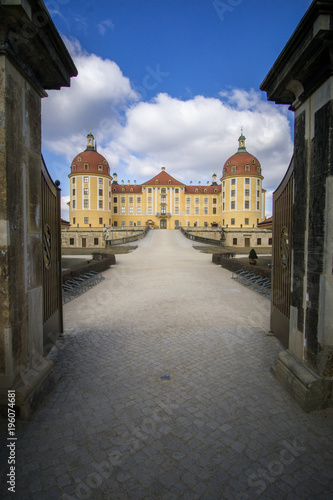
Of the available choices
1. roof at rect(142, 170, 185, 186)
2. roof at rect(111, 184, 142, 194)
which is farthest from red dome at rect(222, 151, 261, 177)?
roof at rect(111, 184, 142, 194)

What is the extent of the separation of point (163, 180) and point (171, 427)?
240 feet

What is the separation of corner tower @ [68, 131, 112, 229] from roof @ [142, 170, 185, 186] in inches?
599

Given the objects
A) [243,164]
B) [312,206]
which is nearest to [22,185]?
[312,206]

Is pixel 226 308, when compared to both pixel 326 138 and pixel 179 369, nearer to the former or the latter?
pixel 179 369

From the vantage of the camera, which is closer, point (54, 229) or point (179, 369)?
point (179, 369)

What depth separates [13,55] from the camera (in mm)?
2977

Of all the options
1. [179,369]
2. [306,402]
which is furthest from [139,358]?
[306,402]

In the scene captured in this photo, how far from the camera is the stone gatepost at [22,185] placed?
2893 mm

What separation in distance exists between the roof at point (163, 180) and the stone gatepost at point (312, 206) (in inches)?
2743

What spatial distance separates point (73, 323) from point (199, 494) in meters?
5.50

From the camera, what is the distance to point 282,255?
546 centimetres

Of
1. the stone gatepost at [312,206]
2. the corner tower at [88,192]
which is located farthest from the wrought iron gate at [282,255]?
the corner tower at [88,192]

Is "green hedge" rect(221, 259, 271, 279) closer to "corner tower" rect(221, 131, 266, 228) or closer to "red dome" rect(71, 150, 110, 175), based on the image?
"corner tower" rect(221, 131, 266, 228)

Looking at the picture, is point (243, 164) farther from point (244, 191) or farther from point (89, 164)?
point (89, 164)
